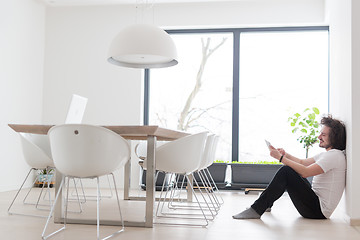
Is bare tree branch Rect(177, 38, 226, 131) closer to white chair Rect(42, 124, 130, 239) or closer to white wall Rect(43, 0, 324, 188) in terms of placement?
white wall Rect(43, 0, 324, 188)

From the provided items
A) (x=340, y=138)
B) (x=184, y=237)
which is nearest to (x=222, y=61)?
(x=340, y=138)

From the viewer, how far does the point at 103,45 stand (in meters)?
7.25

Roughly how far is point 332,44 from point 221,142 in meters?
2.62

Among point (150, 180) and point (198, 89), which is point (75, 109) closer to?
point (150, 180)

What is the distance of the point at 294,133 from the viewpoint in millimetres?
6926

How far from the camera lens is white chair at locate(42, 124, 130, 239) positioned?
115 inches

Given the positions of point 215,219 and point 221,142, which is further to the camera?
point 221,142

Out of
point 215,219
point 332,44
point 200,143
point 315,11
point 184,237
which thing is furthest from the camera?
point 315,11

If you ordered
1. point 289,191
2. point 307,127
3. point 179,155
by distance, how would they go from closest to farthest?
point 179,155
point 289,191
point 307,127

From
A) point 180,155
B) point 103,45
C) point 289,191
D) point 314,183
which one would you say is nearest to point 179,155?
point 180,155

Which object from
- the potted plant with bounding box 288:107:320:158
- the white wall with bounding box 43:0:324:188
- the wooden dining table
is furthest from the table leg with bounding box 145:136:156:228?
the white wall with bounding box 43:0:324:188

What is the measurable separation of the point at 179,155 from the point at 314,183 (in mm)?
1365

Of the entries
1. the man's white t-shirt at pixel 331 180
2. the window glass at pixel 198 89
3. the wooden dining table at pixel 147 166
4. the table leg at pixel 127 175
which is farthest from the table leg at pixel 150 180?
the window glass at pixel 198 89

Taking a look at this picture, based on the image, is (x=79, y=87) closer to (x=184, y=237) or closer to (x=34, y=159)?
(x=34, y=159)
